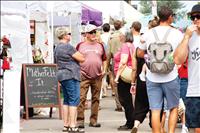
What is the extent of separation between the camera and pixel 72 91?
440 inches

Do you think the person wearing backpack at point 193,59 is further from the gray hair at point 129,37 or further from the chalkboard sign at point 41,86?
the chalkboard sign at point 41,86

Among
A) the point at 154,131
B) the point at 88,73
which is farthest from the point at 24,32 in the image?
the point at 154,131

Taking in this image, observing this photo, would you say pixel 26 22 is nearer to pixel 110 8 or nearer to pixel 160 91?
pixel 160 91

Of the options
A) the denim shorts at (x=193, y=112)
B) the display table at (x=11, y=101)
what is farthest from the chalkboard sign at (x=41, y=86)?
the denim shorts at (x=193, y=112)

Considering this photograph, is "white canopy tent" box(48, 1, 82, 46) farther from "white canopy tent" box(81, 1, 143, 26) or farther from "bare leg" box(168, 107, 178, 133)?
"bare leg" box(168, 107, 178, 133)

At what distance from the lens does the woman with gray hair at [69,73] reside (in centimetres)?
1110

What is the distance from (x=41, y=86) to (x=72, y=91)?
252 centimetres

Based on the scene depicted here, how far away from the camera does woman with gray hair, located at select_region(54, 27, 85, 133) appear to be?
36.4 feet

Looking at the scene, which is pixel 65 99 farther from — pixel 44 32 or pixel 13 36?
pixel 44 32

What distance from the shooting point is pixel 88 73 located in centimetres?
1184

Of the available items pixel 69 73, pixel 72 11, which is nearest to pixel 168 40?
pixel 69 73

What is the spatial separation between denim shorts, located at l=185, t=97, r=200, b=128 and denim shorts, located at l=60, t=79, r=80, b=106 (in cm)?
433

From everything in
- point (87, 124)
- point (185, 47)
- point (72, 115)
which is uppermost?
point (185, 47)

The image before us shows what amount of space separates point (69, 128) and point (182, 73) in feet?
7.74
